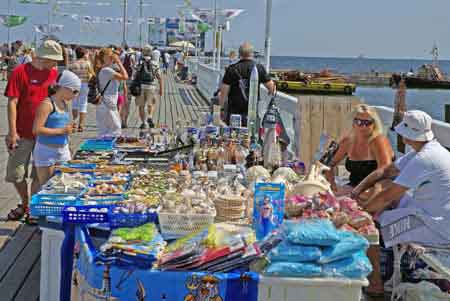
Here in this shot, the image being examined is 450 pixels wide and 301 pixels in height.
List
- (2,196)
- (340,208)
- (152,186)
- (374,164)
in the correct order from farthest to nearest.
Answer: (2,196)
(374,164)
(152,186)
(340,208)

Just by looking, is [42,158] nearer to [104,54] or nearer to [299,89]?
[104,54]

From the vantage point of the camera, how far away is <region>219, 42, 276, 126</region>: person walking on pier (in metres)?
7.72

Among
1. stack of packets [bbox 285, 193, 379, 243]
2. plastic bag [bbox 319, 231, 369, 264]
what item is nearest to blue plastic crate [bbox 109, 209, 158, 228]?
stack of packets [bbox 285, 193, 379, 243]

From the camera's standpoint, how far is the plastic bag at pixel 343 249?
2.93 meters

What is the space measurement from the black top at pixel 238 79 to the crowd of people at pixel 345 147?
1 cm

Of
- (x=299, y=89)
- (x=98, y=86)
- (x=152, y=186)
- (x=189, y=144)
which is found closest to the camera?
(x=152, y=186)

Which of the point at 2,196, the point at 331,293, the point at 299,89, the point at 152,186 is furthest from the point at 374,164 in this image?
the point at 299,89

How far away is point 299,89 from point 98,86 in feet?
113

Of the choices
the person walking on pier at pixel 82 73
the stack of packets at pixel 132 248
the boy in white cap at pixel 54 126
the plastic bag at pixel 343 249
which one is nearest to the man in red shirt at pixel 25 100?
the boy in white cap at pixel 54 126

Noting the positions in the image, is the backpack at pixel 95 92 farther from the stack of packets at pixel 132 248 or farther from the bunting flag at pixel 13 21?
the bunting flag at pixel 13 21

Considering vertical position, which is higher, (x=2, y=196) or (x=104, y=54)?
(x=104, y=54)

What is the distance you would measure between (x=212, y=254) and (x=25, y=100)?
10.7 ft

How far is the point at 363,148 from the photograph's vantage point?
521 cm

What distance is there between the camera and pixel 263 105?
8992 mm
